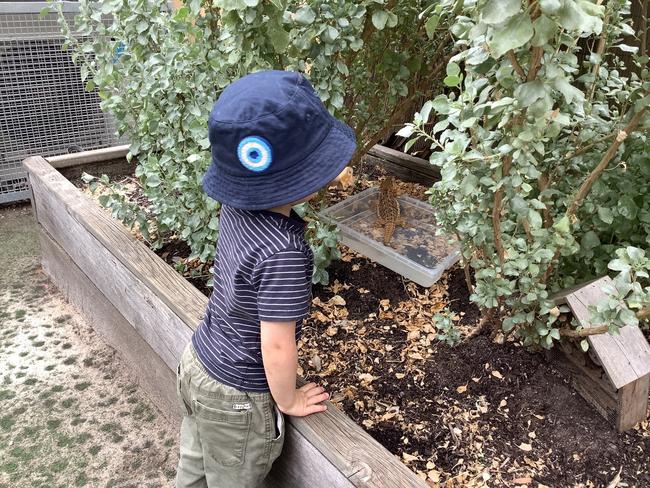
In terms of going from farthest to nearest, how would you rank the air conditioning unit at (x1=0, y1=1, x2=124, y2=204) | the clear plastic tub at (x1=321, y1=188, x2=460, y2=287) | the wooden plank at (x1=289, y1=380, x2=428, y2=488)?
the air conditioning unit at (x1=0, y1=1, x2=124, y2=204)
the clear plastic tub at (x1=321, y1=188, x2=460, y2=287)
the wooden plank at (x1=289, y1=380, x2=428, y2=488)

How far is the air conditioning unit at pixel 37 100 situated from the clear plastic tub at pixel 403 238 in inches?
78.9

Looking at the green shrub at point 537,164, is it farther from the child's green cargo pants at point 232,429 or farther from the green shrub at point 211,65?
the child's green cargo pants at point 232,429

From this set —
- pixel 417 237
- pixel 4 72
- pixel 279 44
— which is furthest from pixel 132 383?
pixel 4 72

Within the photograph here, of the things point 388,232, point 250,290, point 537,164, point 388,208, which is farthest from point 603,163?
point 388,208

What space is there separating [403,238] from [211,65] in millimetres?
1111

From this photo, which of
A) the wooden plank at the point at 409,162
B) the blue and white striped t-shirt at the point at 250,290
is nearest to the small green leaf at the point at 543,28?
the blue and white striped t-shirt at the point at 250,290

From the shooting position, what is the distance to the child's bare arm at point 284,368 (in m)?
1.23

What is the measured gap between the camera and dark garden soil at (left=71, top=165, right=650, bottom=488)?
5.05 ft

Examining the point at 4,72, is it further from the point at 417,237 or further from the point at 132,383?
the point at 417,237

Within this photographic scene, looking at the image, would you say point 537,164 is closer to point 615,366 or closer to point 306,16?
point 615,366

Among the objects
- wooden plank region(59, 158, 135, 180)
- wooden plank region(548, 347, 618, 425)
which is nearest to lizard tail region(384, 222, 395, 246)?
wooden plank region(548, 347, 618, 425)

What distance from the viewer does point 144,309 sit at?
2066 millimetres

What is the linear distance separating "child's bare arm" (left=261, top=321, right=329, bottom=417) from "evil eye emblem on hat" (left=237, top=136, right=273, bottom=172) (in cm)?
32

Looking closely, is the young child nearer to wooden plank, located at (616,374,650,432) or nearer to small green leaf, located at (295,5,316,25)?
small green leaf, located at (295,5,316,25)
